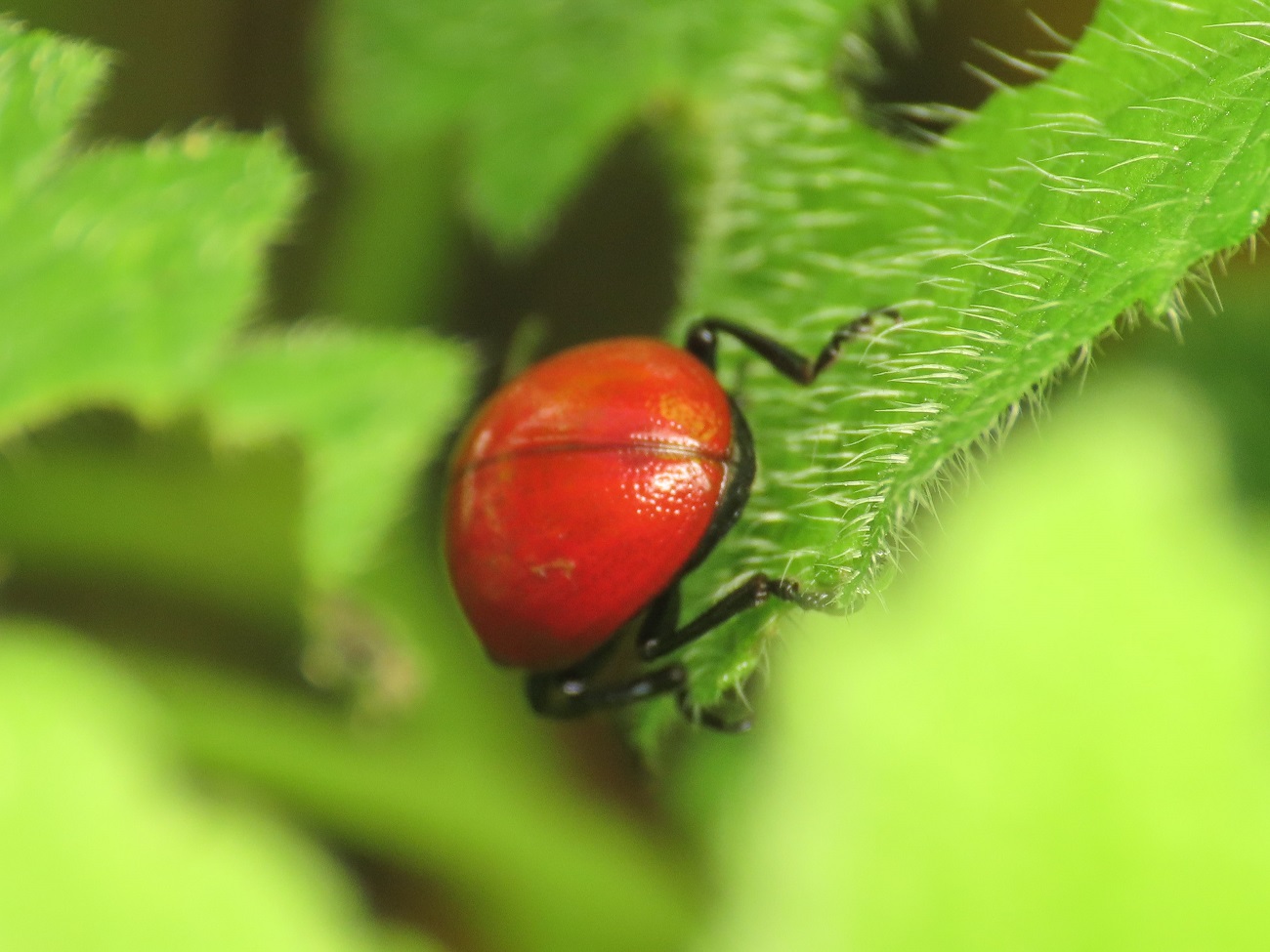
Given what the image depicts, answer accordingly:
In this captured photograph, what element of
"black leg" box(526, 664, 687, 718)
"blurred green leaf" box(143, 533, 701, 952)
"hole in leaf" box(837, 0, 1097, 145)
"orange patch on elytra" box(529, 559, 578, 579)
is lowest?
"blurred green leaf" box(143, 533, 701, 952)

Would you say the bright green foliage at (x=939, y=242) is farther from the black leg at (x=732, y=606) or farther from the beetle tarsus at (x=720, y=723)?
the beetle tarsus at (x=720, y=723)

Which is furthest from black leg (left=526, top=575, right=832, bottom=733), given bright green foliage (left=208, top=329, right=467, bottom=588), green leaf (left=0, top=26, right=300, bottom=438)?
green leaf (left=0, top=26, right=300, bottom=438)

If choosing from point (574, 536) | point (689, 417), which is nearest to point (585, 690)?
point (574, 536)

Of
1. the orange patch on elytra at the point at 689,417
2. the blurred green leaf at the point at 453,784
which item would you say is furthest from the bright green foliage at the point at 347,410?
the orange patch on elytra at the point at 689,417

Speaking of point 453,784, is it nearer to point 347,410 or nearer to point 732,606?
point 347,410

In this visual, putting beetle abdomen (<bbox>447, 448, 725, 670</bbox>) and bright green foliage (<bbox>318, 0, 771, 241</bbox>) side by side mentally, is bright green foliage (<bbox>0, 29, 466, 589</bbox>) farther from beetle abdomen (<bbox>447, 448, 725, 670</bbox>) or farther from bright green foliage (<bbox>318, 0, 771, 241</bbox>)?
Answer: beetle abdomen (<bbox>447, 448, 725, 670</bbox>)

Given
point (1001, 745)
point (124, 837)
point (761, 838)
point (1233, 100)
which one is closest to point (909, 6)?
point (1233, 100)

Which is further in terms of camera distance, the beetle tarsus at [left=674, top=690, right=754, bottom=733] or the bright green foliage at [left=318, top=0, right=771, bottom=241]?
the bright green foliage at [left=318, top=0, right=771, bottom=241]
